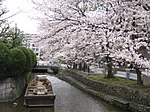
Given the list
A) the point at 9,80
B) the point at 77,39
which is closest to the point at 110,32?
the point at 77,39

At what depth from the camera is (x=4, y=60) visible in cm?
1573

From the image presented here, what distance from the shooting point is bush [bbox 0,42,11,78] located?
15.6 m

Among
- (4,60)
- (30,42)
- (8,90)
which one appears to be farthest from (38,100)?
(30,42)

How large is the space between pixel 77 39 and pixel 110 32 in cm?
306

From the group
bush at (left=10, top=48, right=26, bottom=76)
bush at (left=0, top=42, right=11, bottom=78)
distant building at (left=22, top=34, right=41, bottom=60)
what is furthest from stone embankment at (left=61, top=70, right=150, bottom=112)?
distant building at (left=22, top=34, right=41, bottom=60)

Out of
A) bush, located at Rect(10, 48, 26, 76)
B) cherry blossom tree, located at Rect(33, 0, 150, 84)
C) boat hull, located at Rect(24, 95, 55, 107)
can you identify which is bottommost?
boat hull, located at Rect(24, 95, 55, 107)

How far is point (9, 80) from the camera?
16.9m

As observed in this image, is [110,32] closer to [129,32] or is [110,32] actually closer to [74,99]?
[129,32]

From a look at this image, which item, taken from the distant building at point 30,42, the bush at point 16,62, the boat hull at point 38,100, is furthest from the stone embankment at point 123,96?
the distant building at point 30,42

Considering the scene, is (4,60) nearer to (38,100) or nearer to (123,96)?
(38,100)

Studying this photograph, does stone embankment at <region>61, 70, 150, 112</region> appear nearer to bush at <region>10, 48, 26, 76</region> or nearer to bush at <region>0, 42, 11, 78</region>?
bush at <region>10, 48, 26, 76</region>

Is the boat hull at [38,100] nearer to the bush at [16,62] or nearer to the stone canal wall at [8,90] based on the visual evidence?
the stone canal wall at [8,90]

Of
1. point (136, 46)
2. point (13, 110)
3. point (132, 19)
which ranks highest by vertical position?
point (132, 19)

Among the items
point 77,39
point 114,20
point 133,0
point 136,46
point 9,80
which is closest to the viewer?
point 136,46
